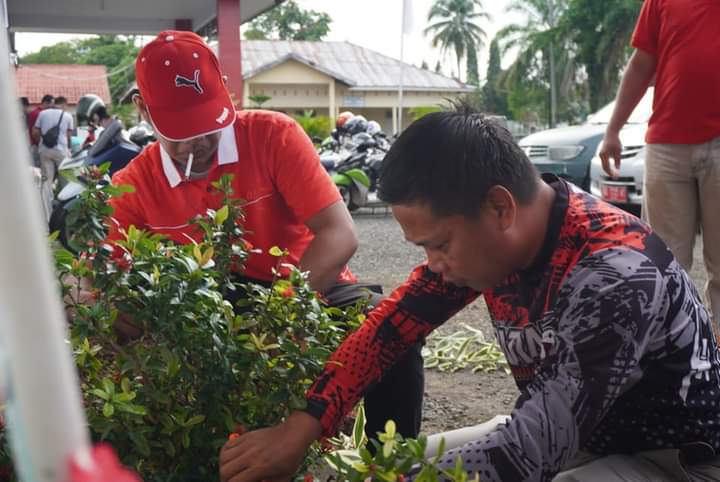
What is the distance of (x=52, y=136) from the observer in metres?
12.6

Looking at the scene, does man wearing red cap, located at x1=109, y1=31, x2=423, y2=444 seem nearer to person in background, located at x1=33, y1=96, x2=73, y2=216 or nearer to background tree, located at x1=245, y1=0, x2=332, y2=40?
person in background, located at x1=33, y1=96, x2=73, y2=216

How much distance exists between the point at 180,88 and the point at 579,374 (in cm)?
156

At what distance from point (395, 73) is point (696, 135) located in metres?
40.1

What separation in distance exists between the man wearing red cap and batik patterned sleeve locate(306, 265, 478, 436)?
0.50 m

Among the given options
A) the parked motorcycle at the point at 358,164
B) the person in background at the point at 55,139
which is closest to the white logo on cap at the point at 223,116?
the parked motorcycle at the point at 358,164

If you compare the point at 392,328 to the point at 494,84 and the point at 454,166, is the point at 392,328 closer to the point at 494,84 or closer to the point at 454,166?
the point at 454,166

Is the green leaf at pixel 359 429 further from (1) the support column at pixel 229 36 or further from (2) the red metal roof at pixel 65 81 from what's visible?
(2) the red metal roof at pixel 65 81

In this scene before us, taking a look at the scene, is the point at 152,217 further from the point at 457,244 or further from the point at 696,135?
the point at 696,135

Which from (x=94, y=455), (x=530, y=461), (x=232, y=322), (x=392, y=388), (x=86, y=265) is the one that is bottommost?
(x=392, y=388)

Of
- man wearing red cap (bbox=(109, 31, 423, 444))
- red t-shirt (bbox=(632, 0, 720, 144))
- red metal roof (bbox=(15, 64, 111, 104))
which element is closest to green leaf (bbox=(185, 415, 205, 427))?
man wearing red cap (bbox=(109, 31, 423, 444))

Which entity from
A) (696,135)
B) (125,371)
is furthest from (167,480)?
(696,135)

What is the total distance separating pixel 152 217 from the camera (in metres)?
2.91

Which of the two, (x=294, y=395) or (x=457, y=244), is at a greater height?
(x=457, y=244)

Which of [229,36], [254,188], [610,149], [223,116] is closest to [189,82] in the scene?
[223,116]
